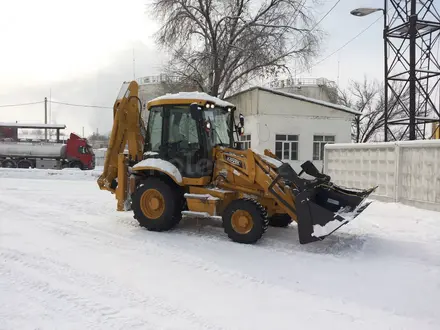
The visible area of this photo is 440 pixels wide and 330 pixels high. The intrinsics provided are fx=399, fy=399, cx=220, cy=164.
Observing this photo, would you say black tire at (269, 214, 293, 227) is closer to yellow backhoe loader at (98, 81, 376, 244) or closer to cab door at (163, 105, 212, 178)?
yellow backhoe loader at (98, 81, 376, 244)

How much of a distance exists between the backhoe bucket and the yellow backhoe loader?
Answer: 0.6 inches

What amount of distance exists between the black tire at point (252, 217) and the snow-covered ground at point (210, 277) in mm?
207

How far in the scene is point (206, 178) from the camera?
727cm

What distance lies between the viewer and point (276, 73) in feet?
82.4

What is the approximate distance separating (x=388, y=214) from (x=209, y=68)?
17.1 meters

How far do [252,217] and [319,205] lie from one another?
1.09 meters

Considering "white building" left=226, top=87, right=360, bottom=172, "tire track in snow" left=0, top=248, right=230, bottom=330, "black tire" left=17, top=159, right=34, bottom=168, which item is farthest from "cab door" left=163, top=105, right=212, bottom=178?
"black tire" left=17, top=159, right=34, bottom=168

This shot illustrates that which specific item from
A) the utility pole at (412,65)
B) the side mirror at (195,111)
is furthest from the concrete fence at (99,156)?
the side mirror at (195,111)

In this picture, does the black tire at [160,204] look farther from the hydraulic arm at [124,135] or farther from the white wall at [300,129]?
the white wall at [300,129]

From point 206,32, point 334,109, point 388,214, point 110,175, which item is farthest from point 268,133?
point 110,175

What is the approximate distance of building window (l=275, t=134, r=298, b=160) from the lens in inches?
899

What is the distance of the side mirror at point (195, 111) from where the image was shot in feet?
22.5

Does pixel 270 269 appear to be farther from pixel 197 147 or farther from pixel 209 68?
pixel 209 68

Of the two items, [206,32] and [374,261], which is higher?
[206,32]
